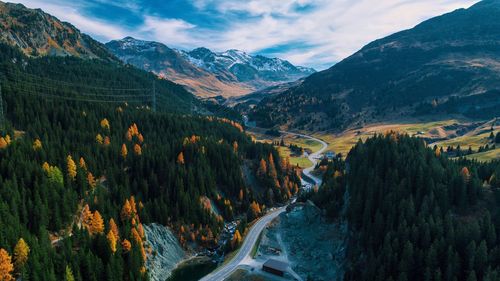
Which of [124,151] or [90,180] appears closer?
[90,180]

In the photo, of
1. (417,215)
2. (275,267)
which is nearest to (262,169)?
(275,267)

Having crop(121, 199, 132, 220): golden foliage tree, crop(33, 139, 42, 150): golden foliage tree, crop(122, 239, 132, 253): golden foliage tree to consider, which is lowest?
crop(122, 239, 132, 253): golden foliage tree

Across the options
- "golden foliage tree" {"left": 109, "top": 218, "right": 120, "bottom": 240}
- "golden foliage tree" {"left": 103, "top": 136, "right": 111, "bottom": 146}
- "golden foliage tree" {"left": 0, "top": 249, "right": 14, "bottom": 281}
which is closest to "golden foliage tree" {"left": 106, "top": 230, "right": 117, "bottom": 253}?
"golden foliage tree" {"left": 109, "top": 218, "right": 120, "bottom": 240}

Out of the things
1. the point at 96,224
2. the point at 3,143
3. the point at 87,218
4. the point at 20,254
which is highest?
the point at 3,143

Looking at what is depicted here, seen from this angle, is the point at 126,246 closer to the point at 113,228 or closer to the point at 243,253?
the point at 113,228

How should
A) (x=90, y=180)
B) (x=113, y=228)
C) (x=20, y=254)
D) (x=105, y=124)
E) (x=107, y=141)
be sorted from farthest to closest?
(x=105, y=124) < (x=107, y=141) < (x=90, y=180) < (x=113, y=228) < (x=20, y=254)

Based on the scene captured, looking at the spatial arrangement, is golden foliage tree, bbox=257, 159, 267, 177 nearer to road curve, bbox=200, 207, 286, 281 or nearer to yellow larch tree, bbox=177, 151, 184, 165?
road curve, bbox=200, 207, 286, 281

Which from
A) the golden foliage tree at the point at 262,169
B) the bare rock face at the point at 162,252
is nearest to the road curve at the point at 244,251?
the bare rock face at the point at 162,252

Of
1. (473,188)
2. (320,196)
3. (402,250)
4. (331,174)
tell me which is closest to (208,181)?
(320,196)
